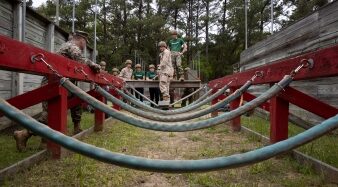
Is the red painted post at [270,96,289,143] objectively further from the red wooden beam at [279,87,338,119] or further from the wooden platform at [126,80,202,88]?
the wooden platform at [126,80,202,88]

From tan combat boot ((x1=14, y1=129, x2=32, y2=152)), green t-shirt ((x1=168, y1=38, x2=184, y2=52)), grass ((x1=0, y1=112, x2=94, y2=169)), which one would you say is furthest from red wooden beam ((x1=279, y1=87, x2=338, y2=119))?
green t-shirt ((x1=168, y1=38, x2=184, y2=52))

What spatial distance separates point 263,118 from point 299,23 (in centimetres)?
228

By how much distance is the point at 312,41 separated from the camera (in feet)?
21.3

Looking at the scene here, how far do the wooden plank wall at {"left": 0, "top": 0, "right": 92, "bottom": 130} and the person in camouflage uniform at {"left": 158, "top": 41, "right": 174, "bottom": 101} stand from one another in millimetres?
2817

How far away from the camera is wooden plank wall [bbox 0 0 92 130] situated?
20.7 ft

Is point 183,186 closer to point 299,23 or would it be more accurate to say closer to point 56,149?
point 56,149

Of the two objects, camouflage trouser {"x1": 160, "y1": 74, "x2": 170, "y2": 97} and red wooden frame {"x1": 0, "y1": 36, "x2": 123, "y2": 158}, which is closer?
red wooden frame {"x1": 0, "y1": 36, "x2": 123, "y2": 158}

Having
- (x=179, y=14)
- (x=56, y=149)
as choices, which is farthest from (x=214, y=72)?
(x=56, y=149)

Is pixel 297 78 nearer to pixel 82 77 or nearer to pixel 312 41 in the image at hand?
pixel 82 77

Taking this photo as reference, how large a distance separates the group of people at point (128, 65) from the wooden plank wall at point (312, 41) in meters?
3.06

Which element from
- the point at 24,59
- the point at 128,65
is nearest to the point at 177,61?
the point at 128,65

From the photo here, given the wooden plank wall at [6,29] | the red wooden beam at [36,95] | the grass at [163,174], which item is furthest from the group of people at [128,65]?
the wooden plank wall at [6,29]

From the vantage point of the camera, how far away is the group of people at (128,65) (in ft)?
15.0

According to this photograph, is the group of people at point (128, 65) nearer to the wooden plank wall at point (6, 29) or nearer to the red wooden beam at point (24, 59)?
the red wooden beam at point (24, 59)
